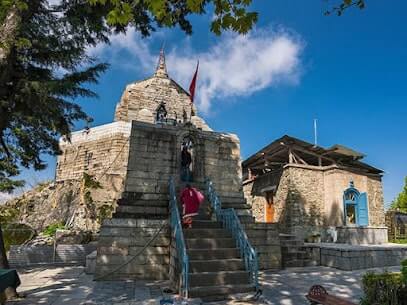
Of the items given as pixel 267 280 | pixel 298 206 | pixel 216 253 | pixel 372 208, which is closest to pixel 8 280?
pixel 216 253

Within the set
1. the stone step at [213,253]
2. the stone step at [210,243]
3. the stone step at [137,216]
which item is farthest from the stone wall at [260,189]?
the stone step at [213,253]

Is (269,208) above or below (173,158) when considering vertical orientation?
below

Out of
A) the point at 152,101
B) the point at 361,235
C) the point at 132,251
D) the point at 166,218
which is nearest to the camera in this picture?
the point at 132,251

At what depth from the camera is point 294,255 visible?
30.2 feet

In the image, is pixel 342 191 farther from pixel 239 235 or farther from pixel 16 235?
pixel 16 235

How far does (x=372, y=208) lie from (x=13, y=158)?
1675cm

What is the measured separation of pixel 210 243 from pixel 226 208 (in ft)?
9.18

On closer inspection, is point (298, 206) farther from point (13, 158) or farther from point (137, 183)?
point (13, 158)

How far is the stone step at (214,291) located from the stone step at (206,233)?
164cm

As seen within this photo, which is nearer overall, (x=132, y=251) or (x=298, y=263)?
(x=132, y=251)

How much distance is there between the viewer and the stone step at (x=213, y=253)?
6.26 metres

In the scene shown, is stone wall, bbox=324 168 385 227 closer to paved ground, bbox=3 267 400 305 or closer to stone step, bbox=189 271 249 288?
paved ground, bbox=3 267 400 305

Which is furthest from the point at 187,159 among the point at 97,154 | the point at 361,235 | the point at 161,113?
the point at 161,113

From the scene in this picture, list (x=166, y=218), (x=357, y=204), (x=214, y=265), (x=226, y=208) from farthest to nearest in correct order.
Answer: (x=357, y=204)
(x=226, y=208)
(x=166, y=218)
(x=214, y=265)
